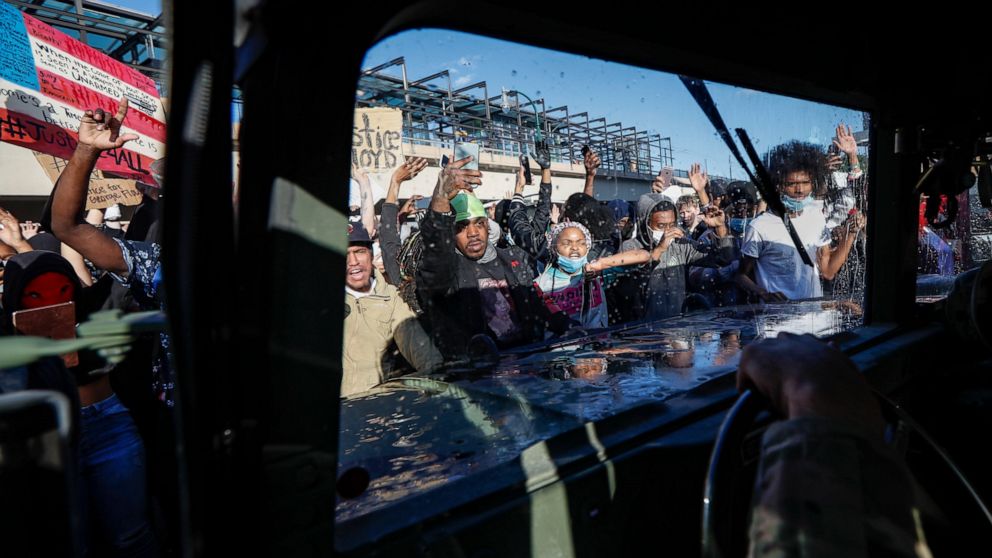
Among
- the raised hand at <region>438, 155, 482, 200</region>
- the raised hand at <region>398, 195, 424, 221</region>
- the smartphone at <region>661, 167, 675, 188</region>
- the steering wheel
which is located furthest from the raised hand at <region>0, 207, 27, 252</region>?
the steering wheel

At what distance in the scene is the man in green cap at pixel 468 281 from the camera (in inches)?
87.5

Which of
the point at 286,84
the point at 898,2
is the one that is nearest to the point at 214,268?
the point at 286,84

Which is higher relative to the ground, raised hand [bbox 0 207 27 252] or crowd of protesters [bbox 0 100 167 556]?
raised hand [bbox 0 207 27 252]

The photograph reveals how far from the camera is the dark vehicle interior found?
2.19ft

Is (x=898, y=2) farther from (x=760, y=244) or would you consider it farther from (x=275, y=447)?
(x=275, y=447)

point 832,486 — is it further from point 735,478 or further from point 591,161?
point 591,161

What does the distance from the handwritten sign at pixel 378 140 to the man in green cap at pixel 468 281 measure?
26.6 inches

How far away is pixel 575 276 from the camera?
385cm

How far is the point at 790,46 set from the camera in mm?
1489

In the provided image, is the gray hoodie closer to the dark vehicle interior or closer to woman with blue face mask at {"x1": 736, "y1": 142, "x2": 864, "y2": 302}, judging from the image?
woman with blue face mask at {"x1": 736, "y1": 142, "x2": 864, "y2": 302}

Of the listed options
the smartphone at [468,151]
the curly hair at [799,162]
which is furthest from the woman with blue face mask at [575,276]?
the smartphone at [468,151]

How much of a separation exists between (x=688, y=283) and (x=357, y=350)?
8.90 feet

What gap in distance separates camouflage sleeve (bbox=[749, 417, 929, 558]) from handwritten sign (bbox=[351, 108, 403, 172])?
81 cm

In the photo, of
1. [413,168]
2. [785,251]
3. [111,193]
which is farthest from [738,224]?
[111,193]
